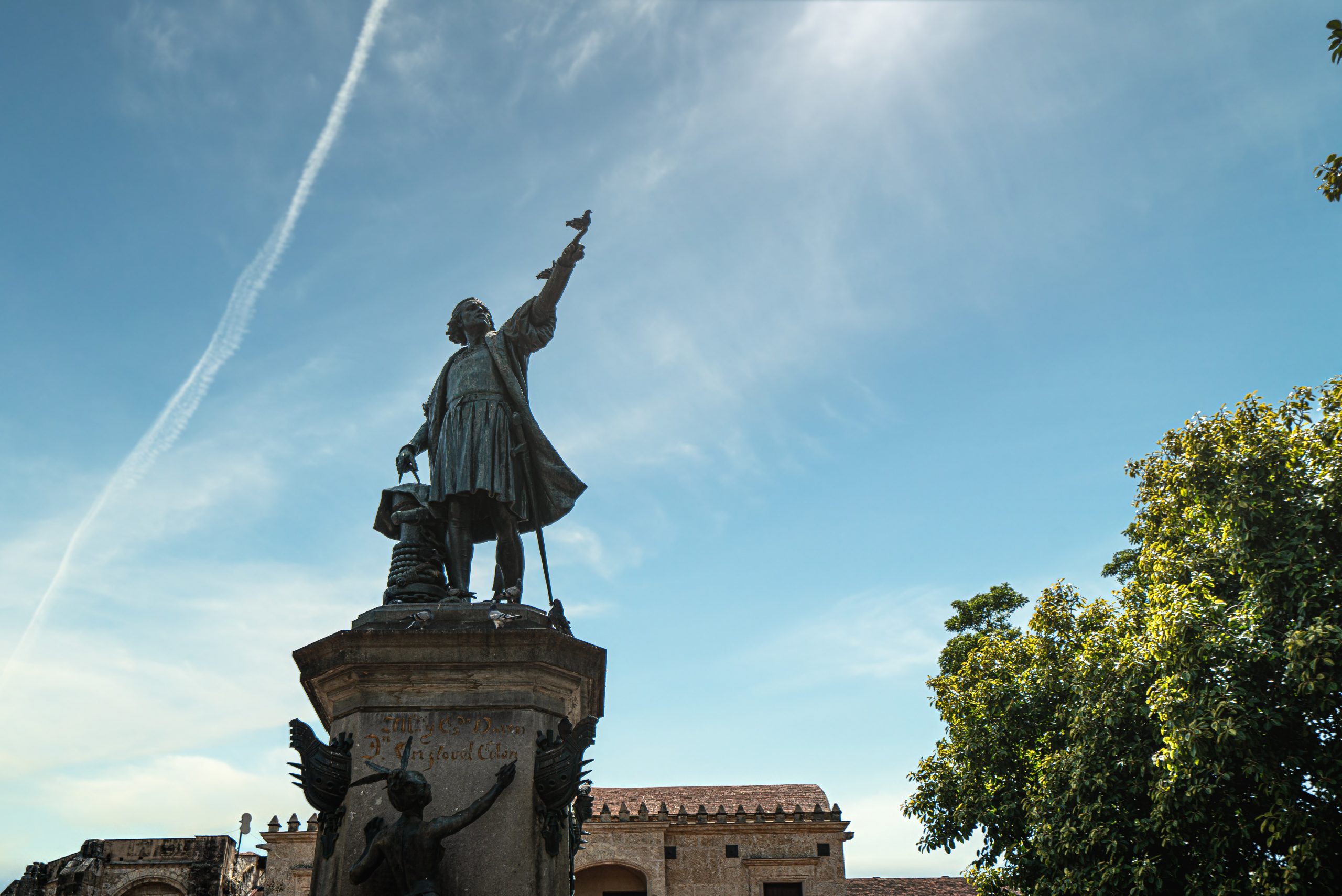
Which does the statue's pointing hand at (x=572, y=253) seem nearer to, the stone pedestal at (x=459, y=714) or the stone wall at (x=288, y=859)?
the stone pedestal at (x=459, y=714)

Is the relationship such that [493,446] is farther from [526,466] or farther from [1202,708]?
[1202,708]

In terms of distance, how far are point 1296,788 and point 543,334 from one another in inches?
501

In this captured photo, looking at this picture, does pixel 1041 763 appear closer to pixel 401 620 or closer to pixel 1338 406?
pixel 1338 406

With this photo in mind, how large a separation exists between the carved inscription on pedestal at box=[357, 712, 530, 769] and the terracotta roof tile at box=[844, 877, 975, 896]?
28821 mm

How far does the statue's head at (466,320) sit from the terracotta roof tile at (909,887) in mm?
28288

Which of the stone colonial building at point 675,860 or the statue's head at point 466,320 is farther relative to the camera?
the stone colonial building at point 675,860

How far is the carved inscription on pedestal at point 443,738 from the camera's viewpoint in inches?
221

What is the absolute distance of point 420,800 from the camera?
5074 millimetres

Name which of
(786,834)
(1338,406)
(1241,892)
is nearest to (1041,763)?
(1241,892)

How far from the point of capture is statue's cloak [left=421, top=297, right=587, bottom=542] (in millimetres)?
7246

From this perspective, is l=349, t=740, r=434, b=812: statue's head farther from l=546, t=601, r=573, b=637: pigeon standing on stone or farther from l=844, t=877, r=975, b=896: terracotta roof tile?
l=844, t=877, r=975, b=896: terracotta roof tile

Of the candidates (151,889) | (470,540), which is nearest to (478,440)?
(470,540)

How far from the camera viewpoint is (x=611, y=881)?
30.4 metres

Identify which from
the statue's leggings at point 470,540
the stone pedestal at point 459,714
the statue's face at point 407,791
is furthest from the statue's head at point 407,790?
the statue's leggings at point 470,540
